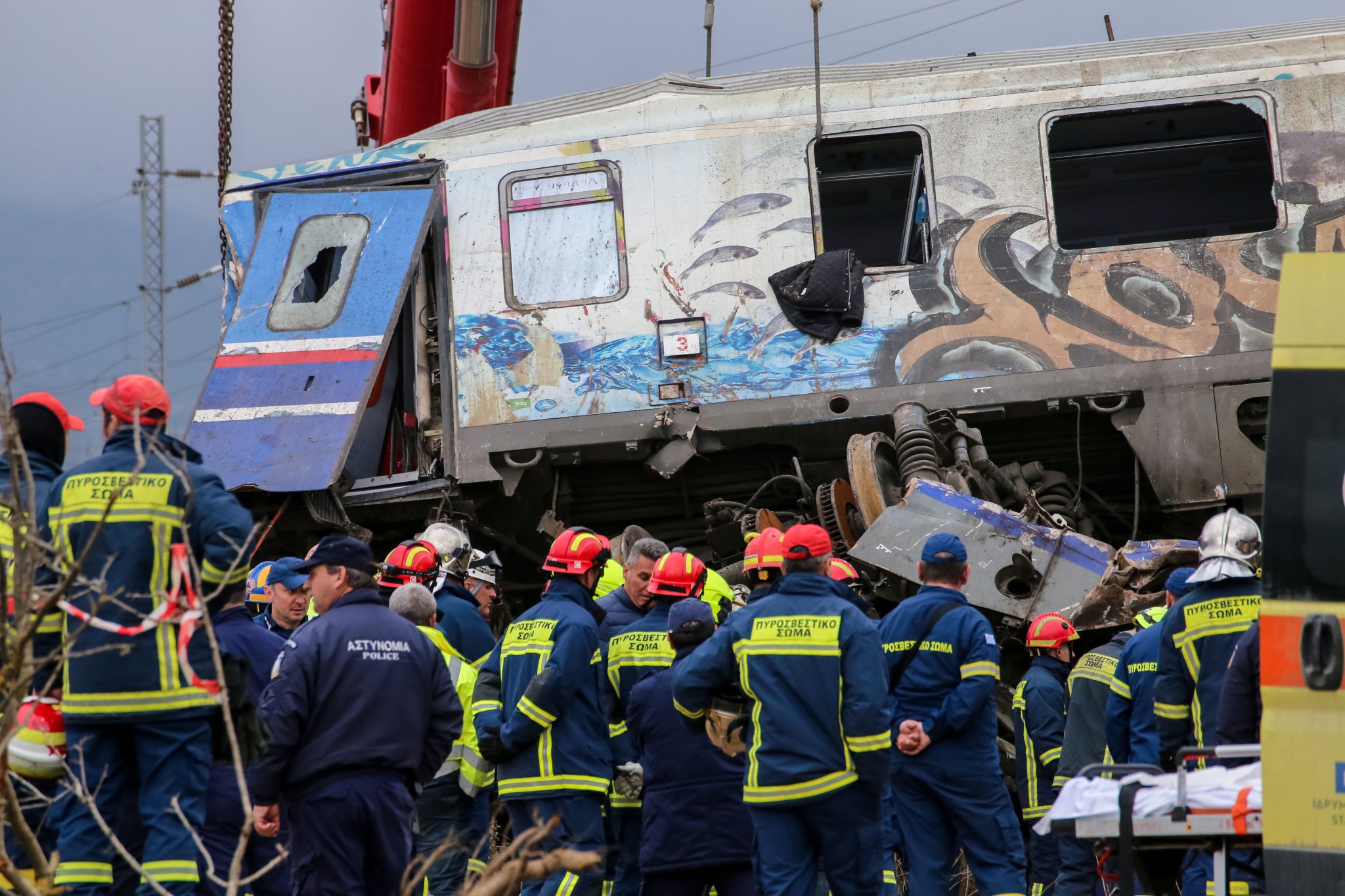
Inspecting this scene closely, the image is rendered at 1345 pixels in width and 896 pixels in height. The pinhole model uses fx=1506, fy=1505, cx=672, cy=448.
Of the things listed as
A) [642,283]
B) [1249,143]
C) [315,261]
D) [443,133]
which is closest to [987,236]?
[642,283]

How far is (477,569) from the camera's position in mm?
8922

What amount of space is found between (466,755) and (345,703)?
2.06 m

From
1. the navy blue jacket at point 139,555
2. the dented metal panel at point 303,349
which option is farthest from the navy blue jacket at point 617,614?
the dented metal panel at point 303,349

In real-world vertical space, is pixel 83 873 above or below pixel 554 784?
above

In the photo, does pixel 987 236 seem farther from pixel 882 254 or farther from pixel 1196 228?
pixel 1196 228

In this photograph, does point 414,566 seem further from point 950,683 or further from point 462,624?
point 950,683

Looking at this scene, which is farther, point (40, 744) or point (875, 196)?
point (875, 196)

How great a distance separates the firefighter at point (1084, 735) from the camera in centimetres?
711

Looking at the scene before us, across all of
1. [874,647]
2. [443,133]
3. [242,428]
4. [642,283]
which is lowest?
[874,647]

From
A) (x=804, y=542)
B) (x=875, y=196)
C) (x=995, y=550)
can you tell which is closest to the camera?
(x=804, y=542)

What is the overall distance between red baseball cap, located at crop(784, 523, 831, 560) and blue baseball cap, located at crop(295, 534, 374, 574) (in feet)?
5.30

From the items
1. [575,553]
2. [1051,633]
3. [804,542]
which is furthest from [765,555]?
[1051,633]

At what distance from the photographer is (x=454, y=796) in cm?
729

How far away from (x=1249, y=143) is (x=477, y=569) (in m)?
8.09
